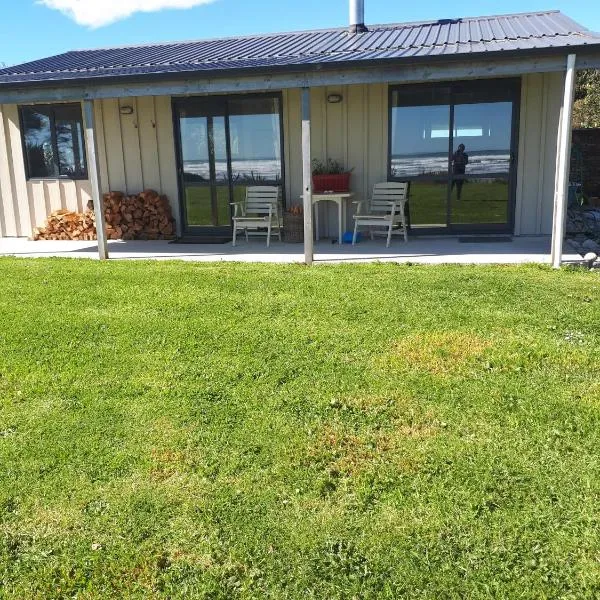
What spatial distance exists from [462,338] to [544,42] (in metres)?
3.94

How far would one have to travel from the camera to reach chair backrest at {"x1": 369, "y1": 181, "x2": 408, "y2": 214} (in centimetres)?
878

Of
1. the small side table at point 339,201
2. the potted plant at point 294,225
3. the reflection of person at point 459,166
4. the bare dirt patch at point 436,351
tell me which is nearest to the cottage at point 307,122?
the reflection of person at point 459,166

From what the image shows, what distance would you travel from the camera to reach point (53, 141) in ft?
33.4

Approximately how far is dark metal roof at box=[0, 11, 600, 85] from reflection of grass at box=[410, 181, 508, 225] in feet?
6.78

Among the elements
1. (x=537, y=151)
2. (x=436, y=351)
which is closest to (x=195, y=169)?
(x=537, y=151)

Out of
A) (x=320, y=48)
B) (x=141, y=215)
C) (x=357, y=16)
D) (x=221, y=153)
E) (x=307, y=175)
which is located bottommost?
(x=141, y=215)

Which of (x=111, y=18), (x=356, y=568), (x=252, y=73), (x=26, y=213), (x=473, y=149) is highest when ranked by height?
(x=111, y=18)

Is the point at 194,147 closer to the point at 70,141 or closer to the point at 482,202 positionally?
the point at 70,141

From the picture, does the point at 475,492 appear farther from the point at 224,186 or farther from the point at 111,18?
the point at 111,18

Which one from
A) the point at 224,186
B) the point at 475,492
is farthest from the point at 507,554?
the point at 224,186

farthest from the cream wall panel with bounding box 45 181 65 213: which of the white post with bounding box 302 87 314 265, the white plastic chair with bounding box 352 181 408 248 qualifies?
the white post with bounding box 302 87 314 265

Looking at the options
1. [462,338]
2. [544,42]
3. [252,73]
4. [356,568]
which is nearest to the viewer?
[356,568]

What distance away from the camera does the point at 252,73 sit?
22.9 ft

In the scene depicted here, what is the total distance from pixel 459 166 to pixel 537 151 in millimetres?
1072
